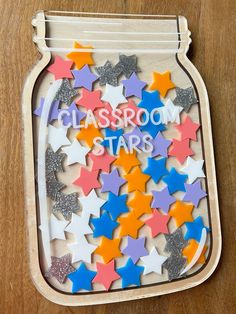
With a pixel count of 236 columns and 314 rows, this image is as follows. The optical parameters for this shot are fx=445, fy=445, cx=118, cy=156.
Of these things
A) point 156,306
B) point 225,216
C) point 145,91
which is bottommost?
point 156,306

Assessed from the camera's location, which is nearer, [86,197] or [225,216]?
[86,197]

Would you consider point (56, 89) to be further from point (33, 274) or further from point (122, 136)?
point (33, 274)

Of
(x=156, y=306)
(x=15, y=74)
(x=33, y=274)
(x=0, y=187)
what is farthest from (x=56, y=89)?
(x=156, y=306)

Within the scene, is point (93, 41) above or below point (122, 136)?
above

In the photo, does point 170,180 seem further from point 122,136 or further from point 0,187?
point 0,187

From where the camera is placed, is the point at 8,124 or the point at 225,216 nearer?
the point at 8,124

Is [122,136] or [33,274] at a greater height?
[122,136]
